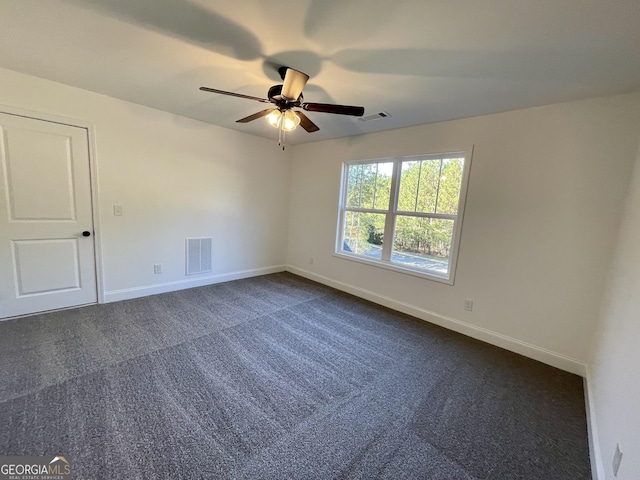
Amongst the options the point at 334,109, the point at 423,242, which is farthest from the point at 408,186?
the point at 334,109

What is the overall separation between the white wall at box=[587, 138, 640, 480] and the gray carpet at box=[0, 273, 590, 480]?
22 centimetres

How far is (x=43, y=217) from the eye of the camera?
9.00 feet

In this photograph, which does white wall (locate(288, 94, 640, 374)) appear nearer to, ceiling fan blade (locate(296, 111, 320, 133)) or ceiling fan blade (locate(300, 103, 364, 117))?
ceiling fan blade (locate(296, 111, 320, 133))

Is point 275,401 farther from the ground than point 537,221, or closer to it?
closer to it

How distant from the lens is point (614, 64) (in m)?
1.70

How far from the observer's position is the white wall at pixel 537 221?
2.19 m

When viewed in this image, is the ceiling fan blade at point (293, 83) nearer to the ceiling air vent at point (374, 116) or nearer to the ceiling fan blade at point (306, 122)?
the ceiling fan blade at point (306, 122)

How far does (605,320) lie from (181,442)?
10.1ft

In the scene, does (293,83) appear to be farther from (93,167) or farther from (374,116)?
(93,167)

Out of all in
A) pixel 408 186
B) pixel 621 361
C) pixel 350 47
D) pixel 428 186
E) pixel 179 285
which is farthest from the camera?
pixel 179 285

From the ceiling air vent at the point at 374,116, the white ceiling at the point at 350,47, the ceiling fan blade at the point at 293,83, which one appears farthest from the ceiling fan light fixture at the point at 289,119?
the ceiling air vent at the point at 374,116

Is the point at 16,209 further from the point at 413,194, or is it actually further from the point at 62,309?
the point at 413,194

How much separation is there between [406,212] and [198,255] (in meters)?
A: 3.15

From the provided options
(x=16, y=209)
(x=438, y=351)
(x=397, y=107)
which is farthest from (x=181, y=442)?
(x=397, y=107)
